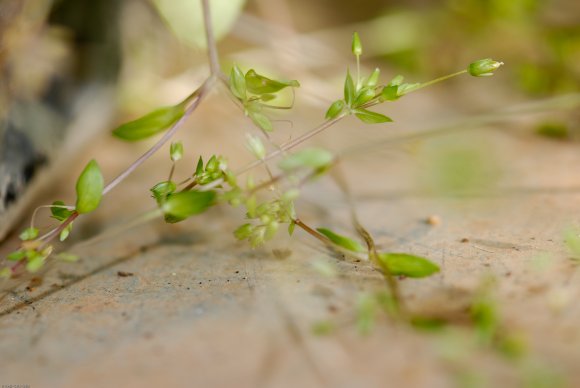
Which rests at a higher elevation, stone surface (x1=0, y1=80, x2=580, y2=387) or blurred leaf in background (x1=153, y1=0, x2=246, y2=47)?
blurred leaf in background (x1=153, y1=0, x2=246, y2=47)

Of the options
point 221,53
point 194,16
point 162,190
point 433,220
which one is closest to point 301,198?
Result: point 433,220

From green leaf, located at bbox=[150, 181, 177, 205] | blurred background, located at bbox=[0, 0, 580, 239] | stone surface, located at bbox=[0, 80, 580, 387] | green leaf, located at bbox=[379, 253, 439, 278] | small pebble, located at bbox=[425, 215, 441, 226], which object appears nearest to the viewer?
stone surface, located at bbox=[0, 80, 580, 387]

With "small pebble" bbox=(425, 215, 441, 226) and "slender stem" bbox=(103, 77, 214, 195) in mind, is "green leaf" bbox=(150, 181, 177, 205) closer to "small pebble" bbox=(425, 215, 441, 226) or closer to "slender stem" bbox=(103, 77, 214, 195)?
"slender stem" bbox=(103, 77, 214, 195)

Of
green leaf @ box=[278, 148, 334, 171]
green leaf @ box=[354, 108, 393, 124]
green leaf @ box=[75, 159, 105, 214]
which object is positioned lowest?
green leaf @ box=[354, 108, 393, 124]

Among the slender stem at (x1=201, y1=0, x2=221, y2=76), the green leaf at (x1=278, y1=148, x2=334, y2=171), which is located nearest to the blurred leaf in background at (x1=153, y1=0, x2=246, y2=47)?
the slender stem at (x1=201, y1=0, x2=221, y2=76)

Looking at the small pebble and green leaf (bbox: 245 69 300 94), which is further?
the small pebble

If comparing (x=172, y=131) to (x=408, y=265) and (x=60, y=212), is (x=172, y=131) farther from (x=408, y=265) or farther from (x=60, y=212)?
(x=408, y=265)

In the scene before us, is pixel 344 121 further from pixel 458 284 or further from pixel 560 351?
pixel 560 351
